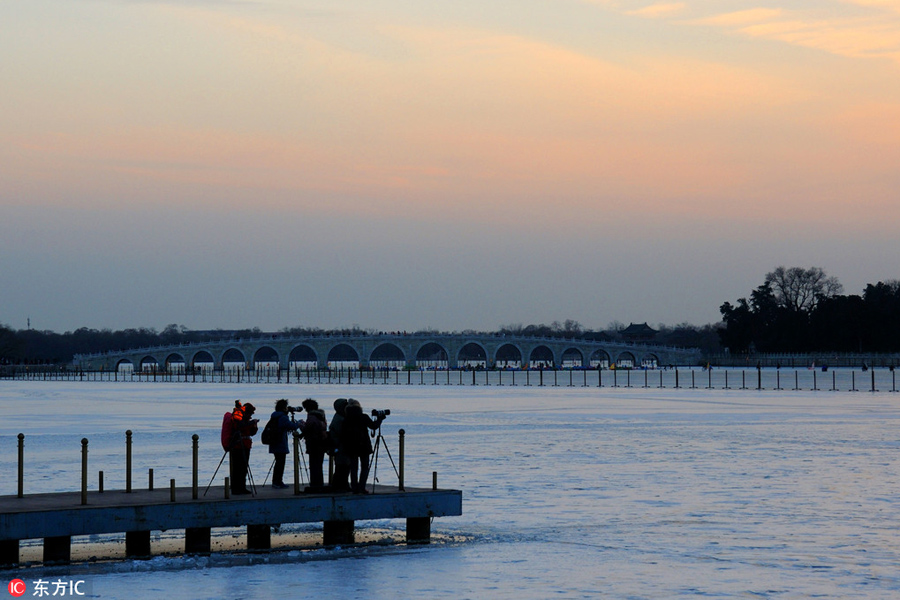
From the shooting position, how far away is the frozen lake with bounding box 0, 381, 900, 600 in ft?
53.8

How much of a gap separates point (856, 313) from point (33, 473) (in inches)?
7149

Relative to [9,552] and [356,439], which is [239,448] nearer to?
[356,439]

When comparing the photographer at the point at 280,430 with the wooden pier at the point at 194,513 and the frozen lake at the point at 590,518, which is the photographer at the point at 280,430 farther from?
the frozen lake at the point at 590,518

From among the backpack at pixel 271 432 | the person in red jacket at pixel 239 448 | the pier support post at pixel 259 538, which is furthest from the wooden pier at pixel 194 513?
the backpack at pixel 271 432

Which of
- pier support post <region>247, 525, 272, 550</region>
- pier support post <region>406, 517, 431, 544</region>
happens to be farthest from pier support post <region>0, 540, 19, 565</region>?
pier support post <region>406, 517, 431, 544</region>

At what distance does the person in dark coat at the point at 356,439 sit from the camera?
1941 cm

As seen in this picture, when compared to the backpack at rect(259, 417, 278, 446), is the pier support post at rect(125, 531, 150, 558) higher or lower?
lower

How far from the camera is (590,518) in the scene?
22.4 m

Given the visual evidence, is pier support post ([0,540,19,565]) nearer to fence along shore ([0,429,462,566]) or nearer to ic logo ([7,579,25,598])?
fence along shore ([0,429,462,566])

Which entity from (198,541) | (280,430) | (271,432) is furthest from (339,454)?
(198,541)

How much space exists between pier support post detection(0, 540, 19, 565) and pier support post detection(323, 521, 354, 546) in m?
4.85

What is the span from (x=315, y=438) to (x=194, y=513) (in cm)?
254

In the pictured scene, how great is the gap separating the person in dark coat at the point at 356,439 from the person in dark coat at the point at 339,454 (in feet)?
0.25

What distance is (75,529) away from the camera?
56.5ft
